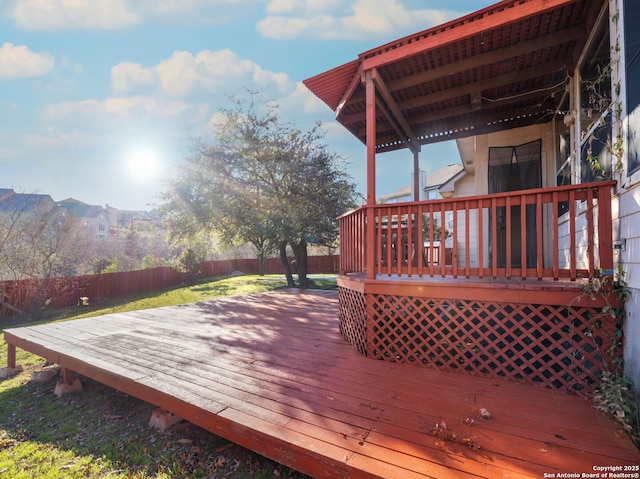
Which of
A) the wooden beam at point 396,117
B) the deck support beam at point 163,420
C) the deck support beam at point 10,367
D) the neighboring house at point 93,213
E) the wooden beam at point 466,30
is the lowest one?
the deck support beam at point 10,367

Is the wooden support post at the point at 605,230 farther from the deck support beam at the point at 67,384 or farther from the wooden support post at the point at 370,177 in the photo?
the deck support beam at the point at 67,384

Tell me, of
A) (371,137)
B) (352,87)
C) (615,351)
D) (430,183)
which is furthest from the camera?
(430,183)

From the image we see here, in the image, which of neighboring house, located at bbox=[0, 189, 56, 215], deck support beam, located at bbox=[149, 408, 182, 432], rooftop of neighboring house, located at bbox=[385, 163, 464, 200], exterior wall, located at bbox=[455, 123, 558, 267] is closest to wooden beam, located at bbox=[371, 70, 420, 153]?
exterior wall, located at bbox=[455, 123, 558, 267]

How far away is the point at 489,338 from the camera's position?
292cm

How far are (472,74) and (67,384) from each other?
22.9 feet

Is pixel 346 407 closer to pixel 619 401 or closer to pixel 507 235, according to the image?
pixel 619 401

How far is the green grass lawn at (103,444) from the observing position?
7.23 ft

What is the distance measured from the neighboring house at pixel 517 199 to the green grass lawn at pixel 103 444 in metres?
1.73

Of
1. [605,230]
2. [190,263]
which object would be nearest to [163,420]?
[605,230]

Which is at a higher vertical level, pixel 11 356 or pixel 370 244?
pixel 370 244

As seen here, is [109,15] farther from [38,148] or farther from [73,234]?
[38,148]

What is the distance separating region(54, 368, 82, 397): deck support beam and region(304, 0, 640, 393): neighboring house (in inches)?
146

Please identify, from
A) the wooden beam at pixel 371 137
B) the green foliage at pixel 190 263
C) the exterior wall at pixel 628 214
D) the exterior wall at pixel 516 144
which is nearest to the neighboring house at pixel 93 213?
the green foliage at pixel 190 263

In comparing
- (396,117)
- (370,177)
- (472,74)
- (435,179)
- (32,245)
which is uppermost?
(435,179)
